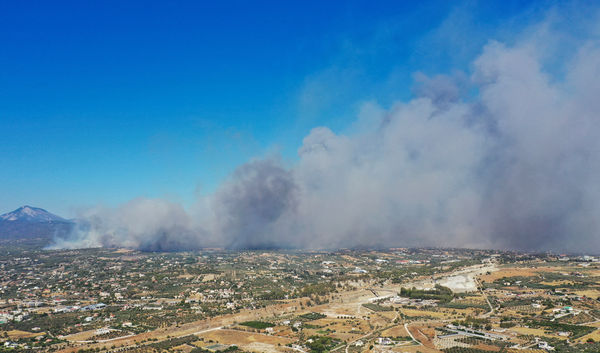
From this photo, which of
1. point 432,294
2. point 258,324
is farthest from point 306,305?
point 432,294

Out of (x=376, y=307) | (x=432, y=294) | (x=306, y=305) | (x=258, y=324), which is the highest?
(x=432, y=294)

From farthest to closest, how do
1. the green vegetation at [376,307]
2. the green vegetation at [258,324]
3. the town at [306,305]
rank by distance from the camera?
1. the green vegetation at [376,307]
2. the green vegetation at [258,324]
3. the town at [306,305]

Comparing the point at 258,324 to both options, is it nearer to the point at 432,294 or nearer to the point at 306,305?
the point at 306,305

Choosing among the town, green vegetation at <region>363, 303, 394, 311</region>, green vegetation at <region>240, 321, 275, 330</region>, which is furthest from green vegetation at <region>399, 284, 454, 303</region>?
green vegetation at <region>240, 321, 275, 330</region>

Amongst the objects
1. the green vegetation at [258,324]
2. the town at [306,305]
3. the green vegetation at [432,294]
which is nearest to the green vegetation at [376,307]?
the town at [306,305]

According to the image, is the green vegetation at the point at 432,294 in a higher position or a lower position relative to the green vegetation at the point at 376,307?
higher

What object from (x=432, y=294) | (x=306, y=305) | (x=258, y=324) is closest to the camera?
(x=258, y=324)

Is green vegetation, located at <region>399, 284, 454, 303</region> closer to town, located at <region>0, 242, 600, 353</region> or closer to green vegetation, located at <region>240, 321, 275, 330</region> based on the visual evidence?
town, located at <region>0, 242, 600, 353</region>

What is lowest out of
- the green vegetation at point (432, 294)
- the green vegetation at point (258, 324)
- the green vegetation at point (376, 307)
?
the green vegetation at point (258, 324)

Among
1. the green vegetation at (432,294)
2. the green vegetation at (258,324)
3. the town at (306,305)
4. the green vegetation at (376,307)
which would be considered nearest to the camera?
the town at (306,305)

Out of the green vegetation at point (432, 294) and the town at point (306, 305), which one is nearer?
the town at point (306, 305)

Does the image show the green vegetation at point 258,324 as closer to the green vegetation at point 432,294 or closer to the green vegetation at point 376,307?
the green vegetation at point 376,307

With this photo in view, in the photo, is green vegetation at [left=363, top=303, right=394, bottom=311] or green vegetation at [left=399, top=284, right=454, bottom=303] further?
green vegetation at [left=399, top=284, right=454, bottom=303]
